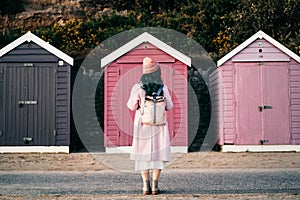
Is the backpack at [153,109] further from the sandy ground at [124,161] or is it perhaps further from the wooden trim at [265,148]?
the wooden trim at [265,148]

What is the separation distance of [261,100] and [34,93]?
17.5 feet

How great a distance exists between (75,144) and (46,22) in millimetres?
12566

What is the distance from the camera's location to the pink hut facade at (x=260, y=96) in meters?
12.3

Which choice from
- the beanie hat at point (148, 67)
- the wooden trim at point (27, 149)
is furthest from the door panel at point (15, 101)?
the beanie hat at point (148, 67)

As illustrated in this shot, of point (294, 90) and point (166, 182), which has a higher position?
point (294, 90)

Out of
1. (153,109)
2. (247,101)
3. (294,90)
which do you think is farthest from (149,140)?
(294,90)

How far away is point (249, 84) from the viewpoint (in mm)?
12477

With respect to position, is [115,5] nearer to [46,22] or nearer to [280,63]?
[46,22]

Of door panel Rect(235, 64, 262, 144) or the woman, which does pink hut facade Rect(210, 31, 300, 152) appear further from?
the woman

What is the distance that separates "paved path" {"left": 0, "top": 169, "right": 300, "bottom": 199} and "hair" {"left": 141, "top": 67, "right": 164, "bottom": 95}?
1.18 metres

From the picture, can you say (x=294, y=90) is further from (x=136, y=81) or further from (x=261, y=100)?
(x=136, y=81)

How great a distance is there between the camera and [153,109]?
229 inches

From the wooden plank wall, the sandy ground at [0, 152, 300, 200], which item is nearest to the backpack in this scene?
the sandy ground at [0, 152, 300, 200]

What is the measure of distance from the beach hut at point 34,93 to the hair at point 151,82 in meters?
6.74
